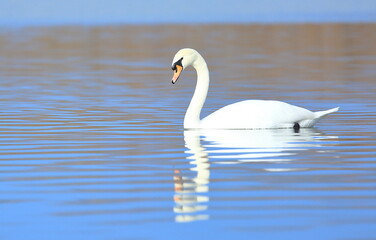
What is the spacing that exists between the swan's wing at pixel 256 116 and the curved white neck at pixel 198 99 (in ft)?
1.02

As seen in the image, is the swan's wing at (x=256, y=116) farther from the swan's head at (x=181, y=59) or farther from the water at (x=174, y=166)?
the swan's head at (x=181, y=59)

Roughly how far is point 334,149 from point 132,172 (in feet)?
8.37

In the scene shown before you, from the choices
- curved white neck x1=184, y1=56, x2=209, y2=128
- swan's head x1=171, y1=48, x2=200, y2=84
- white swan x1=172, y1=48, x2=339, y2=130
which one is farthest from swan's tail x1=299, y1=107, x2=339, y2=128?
swan's head x1=171, y1=48, x2=200, y2=84

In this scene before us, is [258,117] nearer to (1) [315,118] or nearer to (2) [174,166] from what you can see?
(1) [315,118]

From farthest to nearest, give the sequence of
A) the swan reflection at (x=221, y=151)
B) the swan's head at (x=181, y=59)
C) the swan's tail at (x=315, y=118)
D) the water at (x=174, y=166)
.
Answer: the swan's head at (x=181, y=59) < the swan's tail at (x=315, y=118) < the swan reflection at (x=221, y=151) < the water at (x=174, y=166)

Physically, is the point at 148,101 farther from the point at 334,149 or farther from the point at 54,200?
the point at 54,200

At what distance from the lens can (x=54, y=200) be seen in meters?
8.84

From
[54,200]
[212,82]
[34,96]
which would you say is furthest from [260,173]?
[212,82]

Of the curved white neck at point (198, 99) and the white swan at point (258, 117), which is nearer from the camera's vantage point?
the white swan at point (258, 117)

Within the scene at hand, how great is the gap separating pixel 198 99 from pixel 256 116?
1041mm

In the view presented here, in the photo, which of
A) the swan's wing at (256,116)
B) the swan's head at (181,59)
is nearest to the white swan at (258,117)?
the swan's wing at (256,116)

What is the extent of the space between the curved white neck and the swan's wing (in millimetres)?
312

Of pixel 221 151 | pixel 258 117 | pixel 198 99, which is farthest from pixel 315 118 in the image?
pixel 221 151

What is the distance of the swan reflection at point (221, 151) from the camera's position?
28.3 ft
